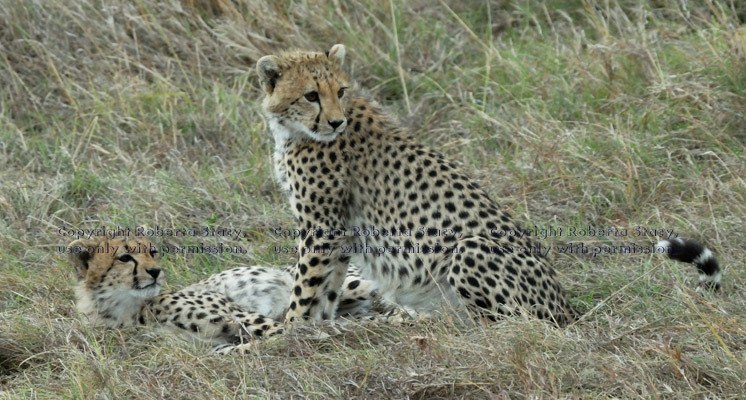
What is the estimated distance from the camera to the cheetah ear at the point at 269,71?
4031 mm

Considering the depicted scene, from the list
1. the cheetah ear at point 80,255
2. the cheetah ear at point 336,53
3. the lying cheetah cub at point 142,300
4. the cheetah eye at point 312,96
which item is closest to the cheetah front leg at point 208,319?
the lying cheetah cub at point 142,300

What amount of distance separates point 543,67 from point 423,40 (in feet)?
2.45

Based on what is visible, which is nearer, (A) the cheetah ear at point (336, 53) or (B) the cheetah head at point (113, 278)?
(B) the cheetah head at point (113, 278)

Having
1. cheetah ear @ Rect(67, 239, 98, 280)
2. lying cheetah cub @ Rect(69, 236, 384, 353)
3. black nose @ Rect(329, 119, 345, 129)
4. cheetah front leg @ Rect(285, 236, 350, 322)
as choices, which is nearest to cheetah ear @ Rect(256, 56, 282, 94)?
black nose @ Rect(329, 119, 345, 129)

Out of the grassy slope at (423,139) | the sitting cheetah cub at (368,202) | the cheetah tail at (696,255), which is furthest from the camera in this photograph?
the sitting cheetah cub at (368,202)

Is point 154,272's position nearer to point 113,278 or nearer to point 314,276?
point 113,278

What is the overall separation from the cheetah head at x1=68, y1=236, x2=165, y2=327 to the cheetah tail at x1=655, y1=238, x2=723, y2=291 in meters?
1.76

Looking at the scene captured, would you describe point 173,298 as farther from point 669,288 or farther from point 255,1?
point 255,1

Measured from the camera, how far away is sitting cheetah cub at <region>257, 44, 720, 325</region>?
3.80 meters

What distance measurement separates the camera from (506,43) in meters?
6.11

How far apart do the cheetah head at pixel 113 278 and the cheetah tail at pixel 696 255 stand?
1.76m

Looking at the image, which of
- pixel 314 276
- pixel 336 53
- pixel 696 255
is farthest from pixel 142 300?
pixel 696 255

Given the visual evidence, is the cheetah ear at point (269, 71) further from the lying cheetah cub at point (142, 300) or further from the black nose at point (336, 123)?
the lying cheetah cub at point (142, 300)

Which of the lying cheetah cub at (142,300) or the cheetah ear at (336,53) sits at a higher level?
the cheetah ear at (336,53)
